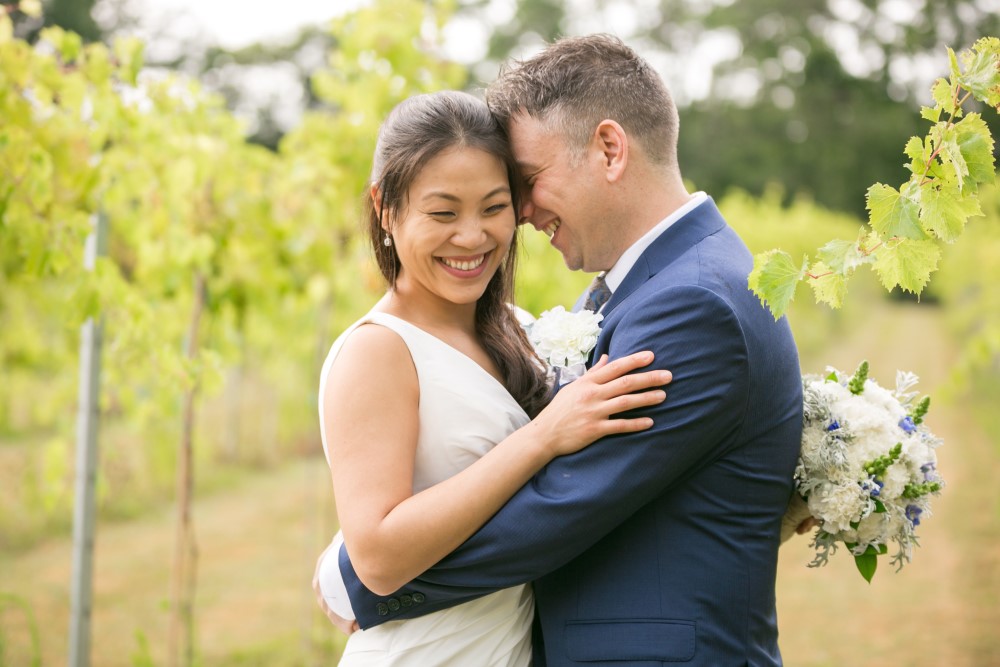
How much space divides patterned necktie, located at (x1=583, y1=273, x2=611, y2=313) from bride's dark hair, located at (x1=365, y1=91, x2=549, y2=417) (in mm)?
253

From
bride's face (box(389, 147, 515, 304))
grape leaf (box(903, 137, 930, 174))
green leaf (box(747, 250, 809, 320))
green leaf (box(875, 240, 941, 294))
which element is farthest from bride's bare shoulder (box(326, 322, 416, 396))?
grape leaf (box(903, 137, 930, 174))

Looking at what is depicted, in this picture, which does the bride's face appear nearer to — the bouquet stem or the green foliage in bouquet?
the green foliage in bouquet

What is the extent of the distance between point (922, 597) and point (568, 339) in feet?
21.4

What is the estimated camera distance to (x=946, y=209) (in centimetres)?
187

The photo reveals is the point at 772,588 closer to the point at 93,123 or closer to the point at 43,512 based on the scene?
the point at 93,123

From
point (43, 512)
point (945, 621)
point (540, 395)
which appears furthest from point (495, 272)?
point (43, 512)

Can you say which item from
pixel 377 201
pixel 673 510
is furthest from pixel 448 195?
pixel 673 510

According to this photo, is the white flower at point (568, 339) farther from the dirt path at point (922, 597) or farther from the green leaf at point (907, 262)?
the dirt path at point (922, 597)

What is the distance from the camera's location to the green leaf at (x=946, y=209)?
186 centimetres

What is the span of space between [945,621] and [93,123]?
6652 millimetres

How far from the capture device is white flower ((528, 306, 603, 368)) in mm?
2400

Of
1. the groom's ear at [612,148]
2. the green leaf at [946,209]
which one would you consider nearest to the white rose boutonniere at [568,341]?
the groom's ear at [612,148]

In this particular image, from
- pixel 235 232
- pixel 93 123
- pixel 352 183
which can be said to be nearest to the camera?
pixel 93 123

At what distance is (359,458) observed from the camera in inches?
88.4
